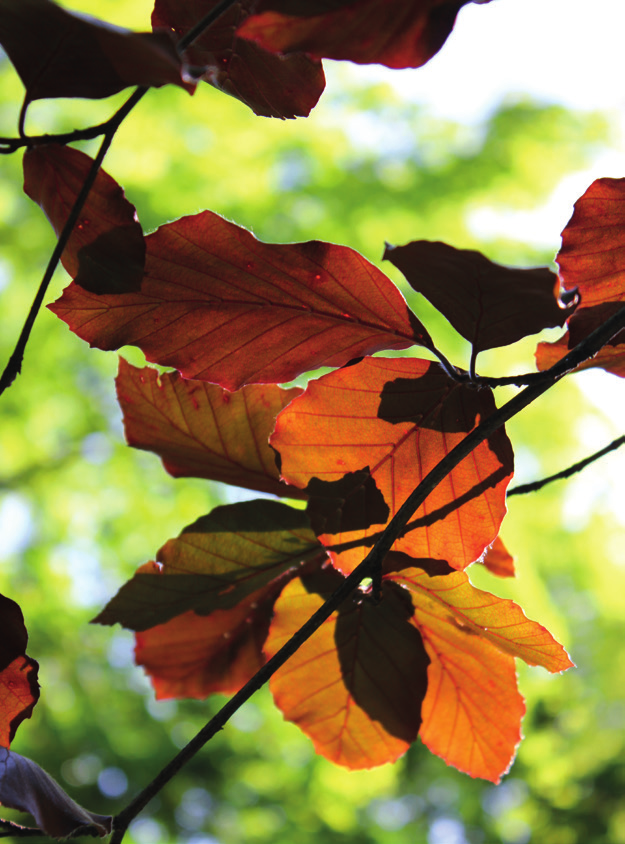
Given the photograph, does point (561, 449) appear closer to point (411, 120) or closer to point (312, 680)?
point (411, 120)

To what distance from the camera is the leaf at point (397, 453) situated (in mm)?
473

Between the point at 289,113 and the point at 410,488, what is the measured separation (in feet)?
0.87

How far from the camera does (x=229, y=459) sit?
62 cm

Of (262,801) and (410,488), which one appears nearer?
(410,488)

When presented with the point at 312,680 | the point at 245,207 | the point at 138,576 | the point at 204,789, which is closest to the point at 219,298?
the point at 138,576

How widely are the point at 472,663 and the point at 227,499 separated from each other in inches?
120

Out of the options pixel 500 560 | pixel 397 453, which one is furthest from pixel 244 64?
pixel 500 560

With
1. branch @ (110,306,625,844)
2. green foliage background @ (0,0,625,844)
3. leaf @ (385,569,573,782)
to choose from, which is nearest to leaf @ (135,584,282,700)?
leaf @ (385,569,573,782)

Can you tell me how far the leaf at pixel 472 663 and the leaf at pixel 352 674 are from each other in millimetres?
24

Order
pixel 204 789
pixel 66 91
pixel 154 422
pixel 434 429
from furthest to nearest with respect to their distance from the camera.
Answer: pixel 204 789 < pixel 154 422 < pixel 434 429 < pixel 66 91

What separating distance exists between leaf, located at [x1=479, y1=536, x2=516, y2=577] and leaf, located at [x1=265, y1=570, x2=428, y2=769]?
0.13m

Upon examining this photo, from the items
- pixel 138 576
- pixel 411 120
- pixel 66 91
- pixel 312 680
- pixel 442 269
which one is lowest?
pixel 312 680

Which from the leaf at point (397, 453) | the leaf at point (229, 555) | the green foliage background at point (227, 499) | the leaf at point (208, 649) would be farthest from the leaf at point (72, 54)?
the green foliage background at point (227, 499)

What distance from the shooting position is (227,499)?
3.58 metres
